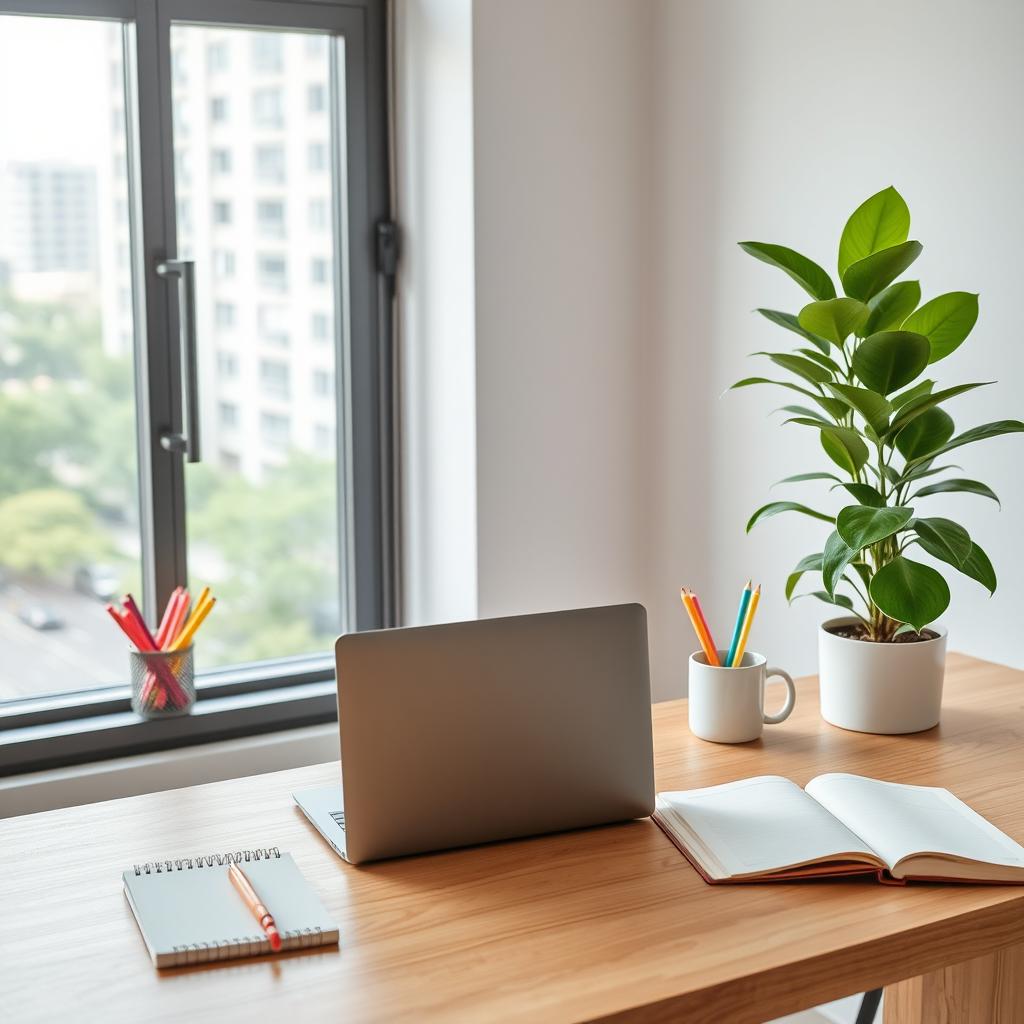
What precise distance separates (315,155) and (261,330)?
36cm

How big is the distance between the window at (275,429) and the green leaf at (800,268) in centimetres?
118

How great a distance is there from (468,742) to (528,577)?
1179 millimetres

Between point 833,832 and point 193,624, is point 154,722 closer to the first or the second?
point 193,624

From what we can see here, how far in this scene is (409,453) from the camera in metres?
2.42

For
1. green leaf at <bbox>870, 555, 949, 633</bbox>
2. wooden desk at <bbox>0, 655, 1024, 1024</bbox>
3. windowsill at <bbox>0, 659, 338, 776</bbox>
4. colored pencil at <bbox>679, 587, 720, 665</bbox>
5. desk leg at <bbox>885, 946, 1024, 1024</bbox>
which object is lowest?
desk leg at <bbox>885, 946, 1024, 1024</bbox>

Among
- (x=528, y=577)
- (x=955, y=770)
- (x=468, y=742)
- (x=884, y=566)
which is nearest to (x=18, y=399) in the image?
(x=528, y=577)

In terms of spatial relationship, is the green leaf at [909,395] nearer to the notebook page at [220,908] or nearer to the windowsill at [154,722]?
the notebook page at [220,908]

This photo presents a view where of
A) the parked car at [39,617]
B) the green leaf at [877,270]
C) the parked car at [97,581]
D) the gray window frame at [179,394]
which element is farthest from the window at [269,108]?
the green leaf at [877,270]

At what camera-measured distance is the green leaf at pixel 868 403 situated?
142 cm

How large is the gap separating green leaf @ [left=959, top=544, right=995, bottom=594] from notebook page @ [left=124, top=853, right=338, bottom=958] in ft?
2.73

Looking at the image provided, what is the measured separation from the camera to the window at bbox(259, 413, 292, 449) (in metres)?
2.40

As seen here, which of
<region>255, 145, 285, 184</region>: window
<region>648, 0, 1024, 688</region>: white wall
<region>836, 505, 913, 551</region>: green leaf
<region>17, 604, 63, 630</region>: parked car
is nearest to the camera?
<region>836, 505, 913, 551</region>: green leaf

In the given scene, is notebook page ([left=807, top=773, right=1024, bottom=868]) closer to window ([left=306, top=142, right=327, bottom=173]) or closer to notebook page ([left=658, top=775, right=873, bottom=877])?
notebook page ([left=658, top=775, right=873, bottom=877])

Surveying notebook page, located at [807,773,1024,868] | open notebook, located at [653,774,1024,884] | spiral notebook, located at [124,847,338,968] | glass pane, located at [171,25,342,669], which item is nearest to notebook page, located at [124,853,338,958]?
spiral notebook, located at [124,847,338,968]
